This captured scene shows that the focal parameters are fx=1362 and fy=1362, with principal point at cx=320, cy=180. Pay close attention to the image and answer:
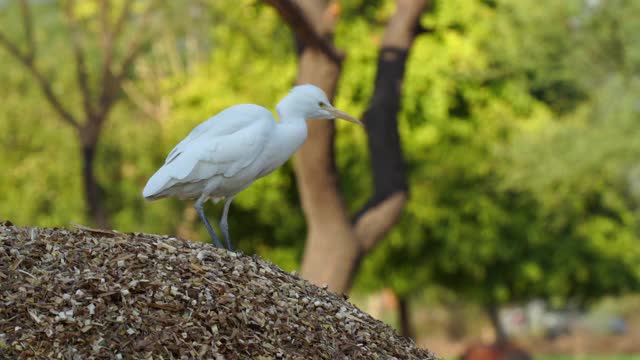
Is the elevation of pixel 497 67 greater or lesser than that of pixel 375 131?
greater

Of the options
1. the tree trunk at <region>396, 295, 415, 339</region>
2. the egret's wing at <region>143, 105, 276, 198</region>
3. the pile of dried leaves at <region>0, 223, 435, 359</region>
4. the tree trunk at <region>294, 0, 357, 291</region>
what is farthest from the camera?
the tree trunk at <region>396, 295, 415, 339</region>

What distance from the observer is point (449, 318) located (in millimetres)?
48625

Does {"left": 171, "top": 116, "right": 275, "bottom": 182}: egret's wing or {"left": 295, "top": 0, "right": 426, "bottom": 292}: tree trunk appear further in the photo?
{"left": 295, "top": 0, "right": 426, "bottom": 292}: tree trunk

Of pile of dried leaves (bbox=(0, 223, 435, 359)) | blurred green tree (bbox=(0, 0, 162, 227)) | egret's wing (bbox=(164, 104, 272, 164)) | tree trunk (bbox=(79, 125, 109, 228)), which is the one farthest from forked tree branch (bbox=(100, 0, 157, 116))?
pile of dried leaves (bbox=(0, 223, 435, 359))

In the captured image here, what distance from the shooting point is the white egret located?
7.89m

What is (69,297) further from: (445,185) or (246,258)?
(445,185)

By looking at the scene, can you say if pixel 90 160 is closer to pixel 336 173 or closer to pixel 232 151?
pixel 336 173

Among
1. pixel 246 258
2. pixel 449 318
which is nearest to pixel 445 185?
pixel 246 258

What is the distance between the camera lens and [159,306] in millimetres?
6719

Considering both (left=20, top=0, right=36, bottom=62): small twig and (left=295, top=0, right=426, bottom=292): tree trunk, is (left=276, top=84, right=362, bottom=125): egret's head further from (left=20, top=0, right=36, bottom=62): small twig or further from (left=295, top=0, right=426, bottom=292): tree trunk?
(left=20, top=0, right=36, bottom=62): small twig

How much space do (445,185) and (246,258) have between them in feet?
59.1

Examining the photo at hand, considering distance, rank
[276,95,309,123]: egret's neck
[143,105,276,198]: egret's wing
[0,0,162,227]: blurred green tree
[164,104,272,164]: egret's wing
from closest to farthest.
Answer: [143,105,276,198]: egret's wing
[164,104,272,164]: egret's wing
[276,95,309,123]: egret's neck
[0,0,162,227]: blurred green tree

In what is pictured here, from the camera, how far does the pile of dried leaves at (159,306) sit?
21.1 feet

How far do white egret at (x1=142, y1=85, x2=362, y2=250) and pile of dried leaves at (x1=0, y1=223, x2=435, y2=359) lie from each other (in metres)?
0.41
